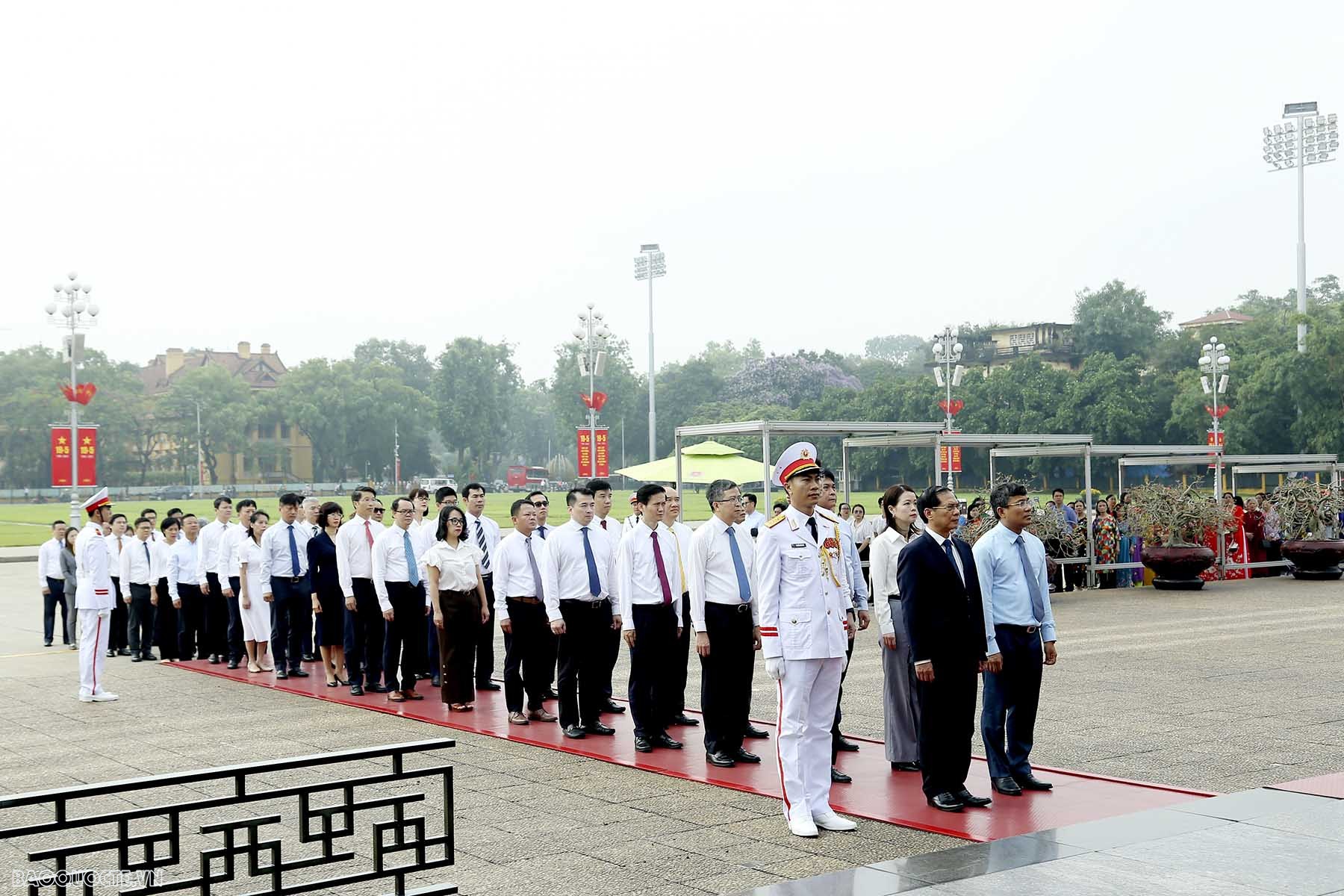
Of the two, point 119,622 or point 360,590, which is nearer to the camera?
point 360,590

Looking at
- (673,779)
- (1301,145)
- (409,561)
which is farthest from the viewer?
(1301,145)

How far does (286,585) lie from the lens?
1269 centimetres

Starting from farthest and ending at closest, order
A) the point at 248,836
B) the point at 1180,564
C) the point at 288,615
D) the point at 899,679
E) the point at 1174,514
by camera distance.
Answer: the point at 1174,514 → the point at 1180,564 → the point at 288,615 → the point at 899,679 → the point at 248,836

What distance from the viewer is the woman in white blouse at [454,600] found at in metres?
10.4

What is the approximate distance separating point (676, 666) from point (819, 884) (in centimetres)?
391

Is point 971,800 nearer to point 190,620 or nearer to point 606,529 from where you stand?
point 606,529

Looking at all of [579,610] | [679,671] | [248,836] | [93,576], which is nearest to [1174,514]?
[679,671]

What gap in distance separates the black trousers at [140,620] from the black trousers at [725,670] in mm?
9439

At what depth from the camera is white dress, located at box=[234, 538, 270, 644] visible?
12.9 metres

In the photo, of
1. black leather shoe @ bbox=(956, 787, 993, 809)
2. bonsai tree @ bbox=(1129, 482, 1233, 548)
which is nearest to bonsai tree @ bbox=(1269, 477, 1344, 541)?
bonsai tree @ bbox=(1129, 482, 1233, 548)

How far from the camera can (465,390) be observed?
104250 millimetres

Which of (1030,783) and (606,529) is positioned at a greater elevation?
(606,529)

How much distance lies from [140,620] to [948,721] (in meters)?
11.3

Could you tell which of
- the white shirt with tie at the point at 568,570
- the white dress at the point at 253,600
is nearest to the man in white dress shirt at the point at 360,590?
the white dress at the point at 253,600
